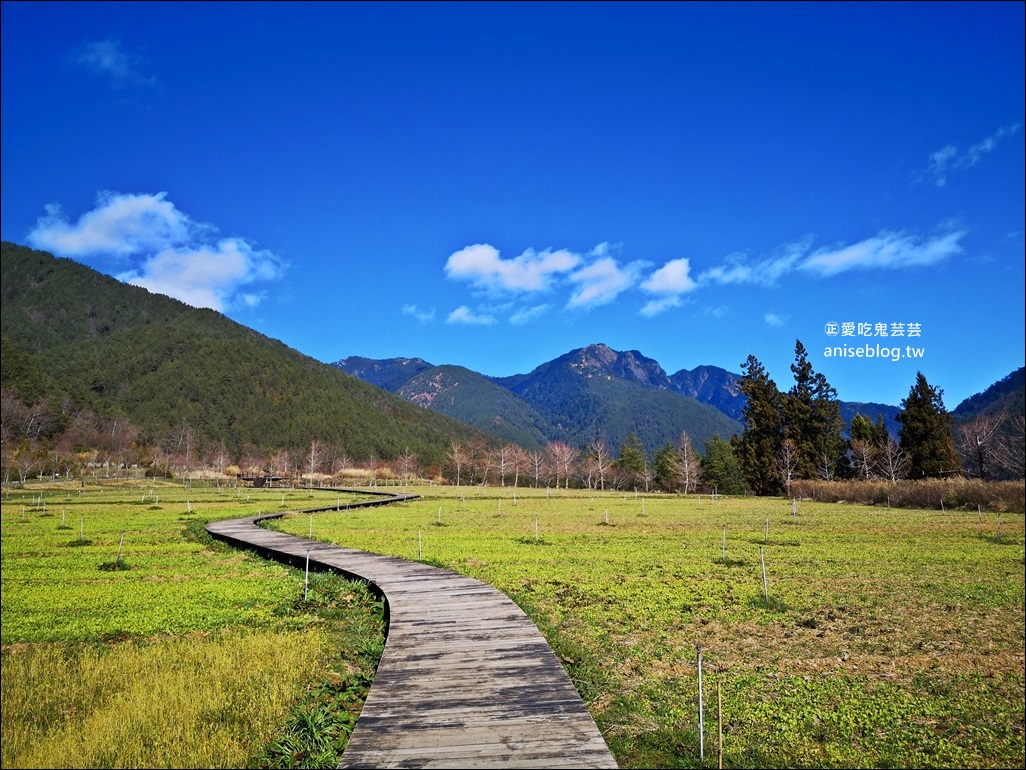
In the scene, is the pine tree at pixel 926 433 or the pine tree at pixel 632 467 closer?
the pine tree at pixel 926 433

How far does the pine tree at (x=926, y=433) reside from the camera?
7331 cm

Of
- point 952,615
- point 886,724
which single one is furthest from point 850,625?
point 886,724

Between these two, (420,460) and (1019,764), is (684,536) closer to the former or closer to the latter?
(1019,764)

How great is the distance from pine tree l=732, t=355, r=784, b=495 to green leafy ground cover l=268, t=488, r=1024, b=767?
59.9 metres

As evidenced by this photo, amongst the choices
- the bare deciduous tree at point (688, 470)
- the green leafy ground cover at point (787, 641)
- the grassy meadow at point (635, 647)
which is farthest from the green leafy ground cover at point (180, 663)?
the bare deciduous tree at point (688, 470)

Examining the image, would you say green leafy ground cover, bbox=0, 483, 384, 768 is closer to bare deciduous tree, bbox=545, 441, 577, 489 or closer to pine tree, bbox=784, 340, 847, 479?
pine tree, bbox=784, 340, 847, 479

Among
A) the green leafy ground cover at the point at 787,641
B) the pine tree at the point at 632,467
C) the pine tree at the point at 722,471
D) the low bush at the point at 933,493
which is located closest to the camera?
the green leafy ground cover at the point at 787,641

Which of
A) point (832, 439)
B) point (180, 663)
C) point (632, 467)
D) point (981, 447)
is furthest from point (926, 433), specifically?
point (180, 663)

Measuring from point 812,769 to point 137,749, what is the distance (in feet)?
27.8

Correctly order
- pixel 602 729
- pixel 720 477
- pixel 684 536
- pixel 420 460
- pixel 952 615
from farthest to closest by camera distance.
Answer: pixel 420 460, pixel 720 477, pixel 684 536, pixel 952 615, pixel 602 729

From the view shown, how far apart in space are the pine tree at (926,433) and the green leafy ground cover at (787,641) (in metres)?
52.1

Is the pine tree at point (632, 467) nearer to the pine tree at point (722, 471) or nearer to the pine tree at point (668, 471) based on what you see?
the pine tree at point (668, 471)

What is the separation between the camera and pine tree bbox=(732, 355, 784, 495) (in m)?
87.6

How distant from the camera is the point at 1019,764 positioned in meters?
7.86
